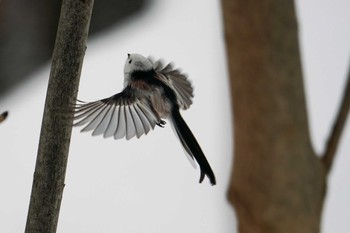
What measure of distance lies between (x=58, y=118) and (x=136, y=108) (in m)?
0.07

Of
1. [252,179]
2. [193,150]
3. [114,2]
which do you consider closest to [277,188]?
[252,179]

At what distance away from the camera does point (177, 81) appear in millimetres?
634

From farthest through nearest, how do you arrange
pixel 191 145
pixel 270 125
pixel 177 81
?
pixel 177 81, pixel 191 145, pixel 270 125

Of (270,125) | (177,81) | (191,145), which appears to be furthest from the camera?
(177,81)

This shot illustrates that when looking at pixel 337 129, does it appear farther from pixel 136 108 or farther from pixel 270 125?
pixel 136 108

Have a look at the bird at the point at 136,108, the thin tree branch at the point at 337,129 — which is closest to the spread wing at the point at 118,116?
the bird at the point at 136,108

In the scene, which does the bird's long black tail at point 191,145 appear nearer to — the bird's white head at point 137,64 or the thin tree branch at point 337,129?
the bird's white head at point 137,64

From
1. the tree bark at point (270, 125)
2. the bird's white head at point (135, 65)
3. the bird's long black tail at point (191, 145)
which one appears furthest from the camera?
the bird's white head at point (135, 65)

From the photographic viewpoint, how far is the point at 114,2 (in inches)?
46.4

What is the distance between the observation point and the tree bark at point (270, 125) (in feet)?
0.78

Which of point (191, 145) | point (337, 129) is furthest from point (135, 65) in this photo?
point (337, 129)

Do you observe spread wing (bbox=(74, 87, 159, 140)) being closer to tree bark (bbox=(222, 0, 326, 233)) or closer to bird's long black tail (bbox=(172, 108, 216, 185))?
bird's long black tail (bbox=(172, 108, 216, 185))

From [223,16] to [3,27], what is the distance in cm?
98

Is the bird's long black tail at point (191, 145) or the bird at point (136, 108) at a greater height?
the bird at point (136, 108)
